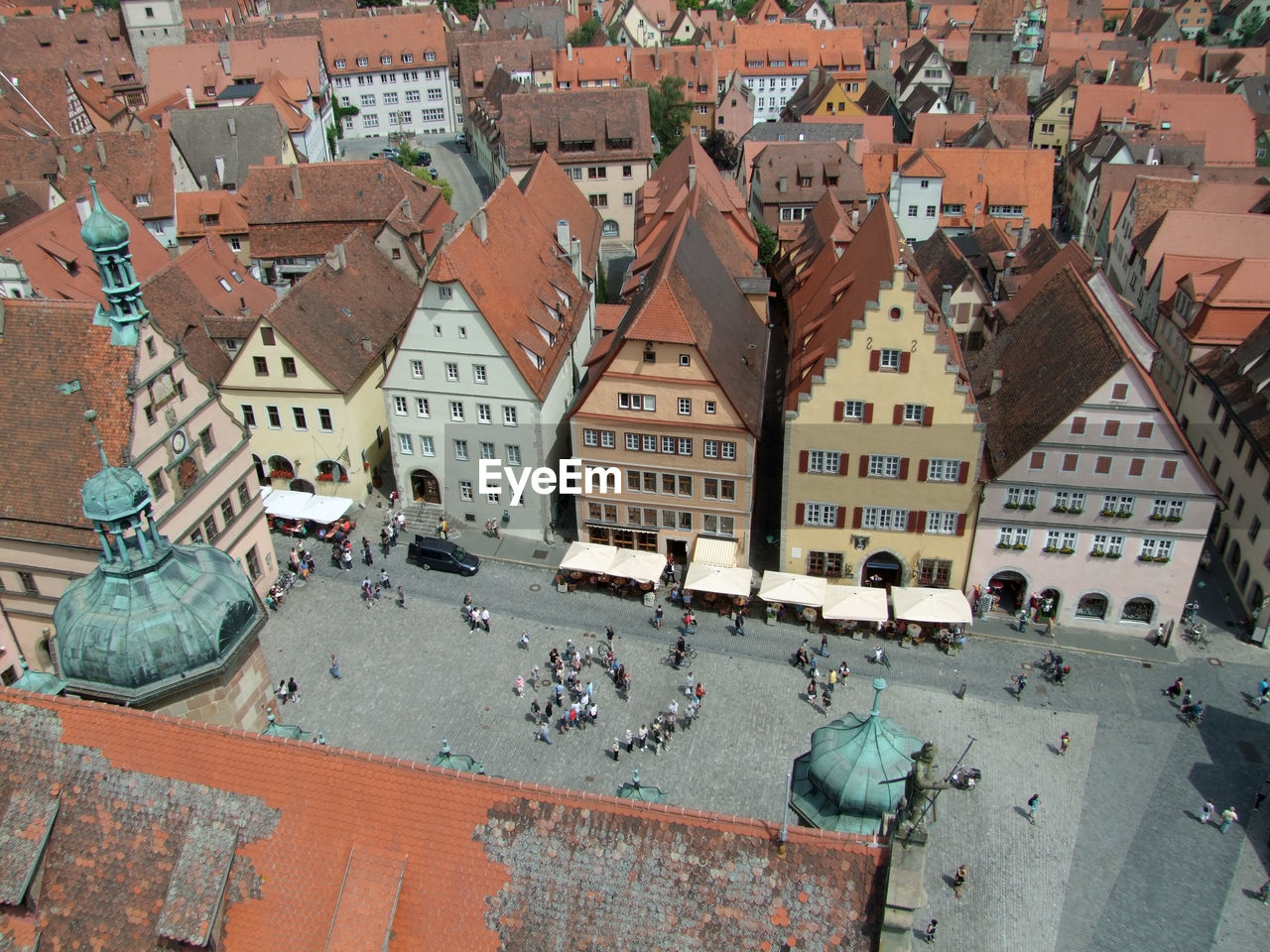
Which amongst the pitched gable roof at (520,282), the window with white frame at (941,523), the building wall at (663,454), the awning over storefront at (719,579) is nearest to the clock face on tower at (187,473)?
the pitched gable roof at (520,282)

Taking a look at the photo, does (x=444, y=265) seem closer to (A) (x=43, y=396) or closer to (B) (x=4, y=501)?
(A) (x=43, y=396)

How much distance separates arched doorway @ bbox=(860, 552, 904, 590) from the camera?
153ft

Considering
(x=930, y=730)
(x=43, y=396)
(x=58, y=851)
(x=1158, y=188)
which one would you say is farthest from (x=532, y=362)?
(x=1158, y=188)

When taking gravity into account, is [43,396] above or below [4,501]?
above

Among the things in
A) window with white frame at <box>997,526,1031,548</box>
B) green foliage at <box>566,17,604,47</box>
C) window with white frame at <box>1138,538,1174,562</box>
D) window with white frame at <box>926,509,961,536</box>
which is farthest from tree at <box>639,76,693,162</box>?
window with white frame at <box>1138,538,1174,562</box>

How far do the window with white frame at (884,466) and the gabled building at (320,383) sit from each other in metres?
24.3

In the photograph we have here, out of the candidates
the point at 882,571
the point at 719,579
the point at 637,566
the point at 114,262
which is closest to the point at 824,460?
the point at 882,571

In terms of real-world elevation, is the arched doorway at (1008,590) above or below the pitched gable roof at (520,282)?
below

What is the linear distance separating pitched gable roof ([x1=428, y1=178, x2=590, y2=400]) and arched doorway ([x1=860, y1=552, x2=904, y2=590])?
55.9 ft

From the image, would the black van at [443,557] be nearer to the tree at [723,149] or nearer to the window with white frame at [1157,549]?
the window with white frame at [1157,549]

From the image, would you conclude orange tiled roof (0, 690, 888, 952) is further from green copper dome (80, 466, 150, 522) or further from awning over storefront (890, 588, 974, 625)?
awning over storefront (890, 588, 974, 625)

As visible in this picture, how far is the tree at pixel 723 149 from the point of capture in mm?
104688

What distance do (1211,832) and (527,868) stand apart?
93.0ft

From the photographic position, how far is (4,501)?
38344 millimetres
